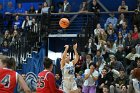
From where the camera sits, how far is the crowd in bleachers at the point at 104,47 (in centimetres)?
1495

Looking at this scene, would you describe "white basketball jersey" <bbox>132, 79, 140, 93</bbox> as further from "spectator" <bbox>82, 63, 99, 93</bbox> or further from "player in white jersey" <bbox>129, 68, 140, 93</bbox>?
"spectator" <bbox>82, 63, 99, 93</bbox>

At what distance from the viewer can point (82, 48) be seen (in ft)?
61.0

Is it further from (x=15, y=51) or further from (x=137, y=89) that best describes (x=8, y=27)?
(x=137, y=89)

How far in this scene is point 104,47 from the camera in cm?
1756

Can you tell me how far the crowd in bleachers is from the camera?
589 inches

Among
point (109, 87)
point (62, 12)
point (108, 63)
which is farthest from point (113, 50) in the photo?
point (62, 12)

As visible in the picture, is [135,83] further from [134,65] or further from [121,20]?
[121,20]

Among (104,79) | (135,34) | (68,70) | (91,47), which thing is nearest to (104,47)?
(91,47)

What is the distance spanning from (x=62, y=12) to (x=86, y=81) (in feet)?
24.8

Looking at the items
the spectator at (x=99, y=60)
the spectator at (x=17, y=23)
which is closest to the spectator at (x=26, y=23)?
the spectator at (x=17, y=23)

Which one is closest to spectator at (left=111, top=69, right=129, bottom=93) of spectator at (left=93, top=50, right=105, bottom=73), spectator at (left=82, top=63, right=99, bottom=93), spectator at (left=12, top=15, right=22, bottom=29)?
spectator at (left=82, top=63, right=99, bottom=93)

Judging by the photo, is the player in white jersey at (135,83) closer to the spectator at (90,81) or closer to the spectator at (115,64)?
the spectator at (90,81)

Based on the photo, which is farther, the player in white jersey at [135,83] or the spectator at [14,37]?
the spectator at [14,37]

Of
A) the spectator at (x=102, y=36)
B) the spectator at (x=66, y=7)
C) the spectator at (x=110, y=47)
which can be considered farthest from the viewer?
the spectator at (x=66, y=7)
